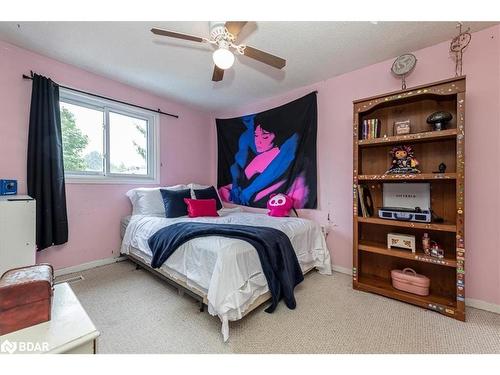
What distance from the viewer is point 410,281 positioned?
6.40 feet

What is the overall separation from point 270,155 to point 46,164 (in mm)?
2628

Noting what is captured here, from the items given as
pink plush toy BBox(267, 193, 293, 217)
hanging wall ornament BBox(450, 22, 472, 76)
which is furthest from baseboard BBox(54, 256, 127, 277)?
hanging wall ornament BBox(450, 22, 472, 76)

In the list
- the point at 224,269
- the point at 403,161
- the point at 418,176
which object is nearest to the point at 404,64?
the point at 403,161

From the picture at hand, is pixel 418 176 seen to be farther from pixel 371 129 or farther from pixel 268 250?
pixel 268 250

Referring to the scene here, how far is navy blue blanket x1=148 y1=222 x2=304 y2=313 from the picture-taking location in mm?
1751

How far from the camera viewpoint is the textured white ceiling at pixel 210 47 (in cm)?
182

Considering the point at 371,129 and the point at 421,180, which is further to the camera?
the point at 371,129

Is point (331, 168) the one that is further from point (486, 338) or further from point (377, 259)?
point (486, 338)

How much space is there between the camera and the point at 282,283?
1.82 meters

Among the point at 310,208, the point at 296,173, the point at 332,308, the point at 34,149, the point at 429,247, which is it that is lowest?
the point at 332,308

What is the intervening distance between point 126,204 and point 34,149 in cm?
113

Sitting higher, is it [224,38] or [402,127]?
[224,38]

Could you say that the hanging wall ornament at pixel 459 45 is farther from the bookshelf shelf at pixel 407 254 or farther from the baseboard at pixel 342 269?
the baseboard at pixel 342 269

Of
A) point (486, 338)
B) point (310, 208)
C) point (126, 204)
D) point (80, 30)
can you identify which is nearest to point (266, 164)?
point (310, 208)
